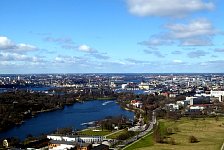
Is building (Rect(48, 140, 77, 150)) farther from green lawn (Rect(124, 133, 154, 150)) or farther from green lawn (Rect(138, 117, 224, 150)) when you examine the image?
green lawn (Rect(138, 117, 224, 150))

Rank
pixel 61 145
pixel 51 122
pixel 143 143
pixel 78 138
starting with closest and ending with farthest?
pixel 61 145 → pixel 143 143 → pixel 78 138 → pixel 51 122

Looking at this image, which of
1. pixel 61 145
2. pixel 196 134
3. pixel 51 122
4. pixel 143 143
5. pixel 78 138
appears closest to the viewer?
pixel 61 145

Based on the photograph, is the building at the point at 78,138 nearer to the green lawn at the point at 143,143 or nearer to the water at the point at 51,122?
the green lawn at the point at 143,143

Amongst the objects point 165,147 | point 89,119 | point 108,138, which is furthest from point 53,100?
point 165,147

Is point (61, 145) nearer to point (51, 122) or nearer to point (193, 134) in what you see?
point (193, 134)

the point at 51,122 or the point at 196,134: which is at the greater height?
the point at 196,134

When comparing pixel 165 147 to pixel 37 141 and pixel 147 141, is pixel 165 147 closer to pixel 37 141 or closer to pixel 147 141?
pixel 147 141

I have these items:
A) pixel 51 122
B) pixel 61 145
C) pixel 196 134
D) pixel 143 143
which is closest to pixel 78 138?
pixel 61 145

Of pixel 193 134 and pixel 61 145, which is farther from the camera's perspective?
pixel 193 134

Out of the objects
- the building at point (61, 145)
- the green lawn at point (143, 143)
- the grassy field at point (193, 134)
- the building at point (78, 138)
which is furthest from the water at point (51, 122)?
the green lawn at point (143, 143)
